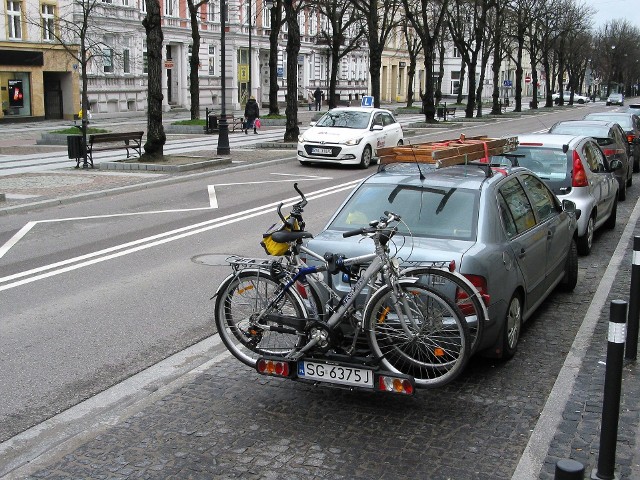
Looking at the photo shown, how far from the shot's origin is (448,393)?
5988 mm

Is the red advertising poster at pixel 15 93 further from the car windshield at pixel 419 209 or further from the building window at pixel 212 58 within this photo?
the car windshield at pixel 419 209

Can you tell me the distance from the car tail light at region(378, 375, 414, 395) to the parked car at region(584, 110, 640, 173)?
1709cm

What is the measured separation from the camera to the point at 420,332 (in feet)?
17.8

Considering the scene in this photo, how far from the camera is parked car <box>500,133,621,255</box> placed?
35.7ft

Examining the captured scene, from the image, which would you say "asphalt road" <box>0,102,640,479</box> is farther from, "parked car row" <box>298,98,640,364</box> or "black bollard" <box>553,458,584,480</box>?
"black bollard" <box>553,458,584,480</box>

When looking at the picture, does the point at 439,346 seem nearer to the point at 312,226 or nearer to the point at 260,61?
the point at 312,226

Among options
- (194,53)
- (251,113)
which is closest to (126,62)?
(194,53)

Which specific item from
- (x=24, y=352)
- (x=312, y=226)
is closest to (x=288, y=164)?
(x=312, y=226)

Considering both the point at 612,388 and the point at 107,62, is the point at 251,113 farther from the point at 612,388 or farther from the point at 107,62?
the point at 612,388

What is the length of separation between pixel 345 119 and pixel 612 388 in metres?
20.3

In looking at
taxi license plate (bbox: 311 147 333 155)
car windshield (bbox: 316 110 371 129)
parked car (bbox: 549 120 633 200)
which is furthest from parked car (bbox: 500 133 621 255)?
car windshield (bbox: 316 110 371 129)

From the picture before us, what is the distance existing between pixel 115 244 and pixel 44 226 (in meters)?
2.22

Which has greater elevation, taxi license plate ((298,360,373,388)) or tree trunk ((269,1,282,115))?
tree trunk ((269,1,282,115))

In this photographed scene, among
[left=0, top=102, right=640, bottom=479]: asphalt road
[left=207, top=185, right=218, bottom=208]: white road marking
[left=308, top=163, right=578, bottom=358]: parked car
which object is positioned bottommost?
[left=0, top=102, right=640, bottom=479]: asphalt road
